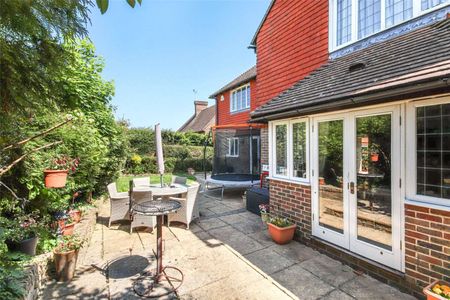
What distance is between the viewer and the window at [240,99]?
1420 cm

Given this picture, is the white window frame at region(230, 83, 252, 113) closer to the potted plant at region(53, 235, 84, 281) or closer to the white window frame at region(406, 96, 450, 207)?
the white window frame at region(406, 96, 450, 207)

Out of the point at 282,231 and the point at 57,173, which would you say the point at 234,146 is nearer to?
the point at 282,231

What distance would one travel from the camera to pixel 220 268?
146 inches

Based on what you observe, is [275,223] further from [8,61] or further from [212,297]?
[8,61]

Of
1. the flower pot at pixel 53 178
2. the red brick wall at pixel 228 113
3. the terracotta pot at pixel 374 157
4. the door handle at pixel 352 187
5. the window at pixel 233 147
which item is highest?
the red brick wall at pixel 228 113

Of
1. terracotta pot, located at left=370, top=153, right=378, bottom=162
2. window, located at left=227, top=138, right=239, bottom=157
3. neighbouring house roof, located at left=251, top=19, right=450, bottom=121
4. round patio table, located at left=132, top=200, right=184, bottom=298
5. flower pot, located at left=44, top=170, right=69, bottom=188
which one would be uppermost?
neighbouring house roof, located at left=251, top=19, right=450, bottom=121

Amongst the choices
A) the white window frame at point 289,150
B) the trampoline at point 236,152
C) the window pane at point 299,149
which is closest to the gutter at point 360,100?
the white window frame at point 289,150

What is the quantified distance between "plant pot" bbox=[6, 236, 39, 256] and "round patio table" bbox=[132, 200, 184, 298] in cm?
157

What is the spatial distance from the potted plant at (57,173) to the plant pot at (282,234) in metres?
3.85

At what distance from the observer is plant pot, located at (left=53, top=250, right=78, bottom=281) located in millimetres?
3344

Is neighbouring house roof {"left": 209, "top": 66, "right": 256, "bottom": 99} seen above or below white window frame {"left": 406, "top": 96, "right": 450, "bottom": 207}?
above

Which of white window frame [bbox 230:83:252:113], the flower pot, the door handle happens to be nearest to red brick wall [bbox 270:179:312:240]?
the door handle

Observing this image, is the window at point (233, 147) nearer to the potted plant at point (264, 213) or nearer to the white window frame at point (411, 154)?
the potted plant at point (264, 213)

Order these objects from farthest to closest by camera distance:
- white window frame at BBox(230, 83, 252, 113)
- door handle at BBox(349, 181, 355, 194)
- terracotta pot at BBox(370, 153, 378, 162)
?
white window frame at BBox(230, 83, 252, 113)
door handle at BBox(349, 181, 355, 194)
terracotta pot at BBox(370, 153, 378, 162)
